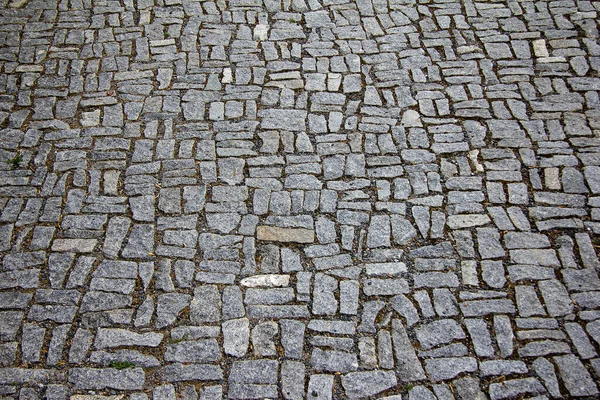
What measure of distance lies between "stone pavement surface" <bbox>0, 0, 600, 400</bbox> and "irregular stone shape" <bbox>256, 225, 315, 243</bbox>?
0.05 feet

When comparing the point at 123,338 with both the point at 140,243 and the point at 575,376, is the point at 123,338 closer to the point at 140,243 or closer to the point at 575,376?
the point at 140,243

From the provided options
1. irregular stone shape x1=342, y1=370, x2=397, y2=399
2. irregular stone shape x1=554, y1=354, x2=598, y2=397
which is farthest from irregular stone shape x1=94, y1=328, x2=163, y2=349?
irregular stone shape x1=554, y1=354, x2=598, y2=397

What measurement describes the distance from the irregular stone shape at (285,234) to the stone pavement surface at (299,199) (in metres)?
0.02

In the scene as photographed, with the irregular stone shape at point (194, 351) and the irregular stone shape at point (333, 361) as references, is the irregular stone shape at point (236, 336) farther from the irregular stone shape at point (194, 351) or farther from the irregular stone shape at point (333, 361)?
the irregular stone shape at point (333, 361)

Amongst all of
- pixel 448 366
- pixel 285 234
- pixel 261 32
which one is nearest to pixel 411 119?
pixel 285 234

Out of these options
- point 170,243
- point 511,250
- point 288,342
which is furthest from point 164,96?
point 511,250

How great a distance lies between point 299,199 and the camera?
5.47 metres

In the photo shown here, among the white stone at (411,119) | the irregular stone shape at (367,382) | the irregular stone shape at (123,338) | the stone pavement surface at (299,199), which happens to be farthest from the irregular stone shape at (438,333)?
the white stone at (411,119)

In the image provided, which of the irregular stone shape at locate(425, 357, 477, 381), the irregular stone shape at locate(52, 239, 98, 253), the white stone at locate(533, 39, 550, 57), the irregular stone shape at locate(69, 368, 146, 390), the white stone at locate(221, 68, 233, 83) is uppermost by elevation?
the white stone at locate(221, 68, 233, 83)

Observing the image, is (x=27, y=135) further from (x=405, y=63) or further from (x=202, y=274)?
(x=405, y=63)

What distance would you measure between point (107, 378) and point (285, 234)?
1.73m

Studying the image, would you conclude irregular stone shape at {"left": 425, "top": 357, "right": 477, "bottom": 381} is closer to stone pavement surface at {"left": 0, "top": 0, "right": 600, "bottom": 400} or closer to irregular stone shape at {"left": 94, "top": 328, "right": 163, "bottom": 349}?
Result: stone pavement surface at {"left": 0, "top": 0, "right": 600, "bottom": 400}

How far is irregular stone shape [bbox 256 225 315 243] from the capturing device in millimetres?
5176

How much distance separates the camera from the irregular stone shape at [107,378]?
14.2 ft
